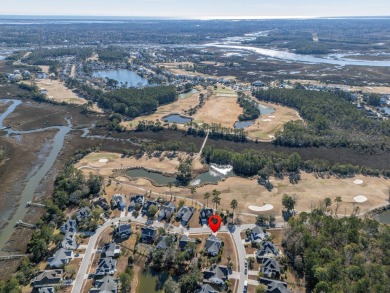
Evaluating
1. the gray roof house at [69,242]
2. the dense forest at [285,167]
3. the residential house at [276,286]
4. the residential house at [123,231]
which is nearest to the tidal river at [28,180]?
the gray roof house at [69,242]

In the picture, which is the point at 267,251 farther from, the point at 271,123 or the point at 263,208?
the point at 271,123

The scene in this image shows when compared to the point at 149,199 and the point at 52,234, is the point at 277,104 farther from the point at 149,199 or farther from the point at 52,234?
the point at 52,234

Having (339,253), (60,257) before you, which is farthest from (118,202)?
(339,253)

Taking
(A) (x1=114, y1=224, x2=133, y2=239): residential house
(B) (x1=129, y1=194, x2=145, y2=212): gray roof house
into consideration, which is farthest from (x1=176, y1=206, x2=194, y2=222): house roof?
(A) (x1=114, y1=224, x2=133, y2=239): residential house

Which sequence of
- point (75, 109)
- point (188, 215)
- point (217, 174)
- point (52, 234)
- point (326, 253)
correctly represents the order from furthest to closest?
point (75, 109), point (217, 174), point (188, 215), point (52, 234), point (326, 253)

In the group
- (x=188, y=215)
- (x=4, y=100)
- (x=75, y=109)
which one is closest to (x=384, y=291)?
(x=188, y=215)

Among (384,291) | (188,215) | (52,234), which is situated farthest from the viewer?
(188,215)

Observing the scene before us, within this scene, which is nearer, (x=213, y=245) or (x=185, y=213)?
(x=213, y=245)

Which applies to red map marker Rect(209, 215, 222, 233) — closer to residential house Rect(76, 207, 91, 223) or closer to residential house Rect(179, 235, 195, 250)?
residential house Rect(179, 235, 195, 250)
